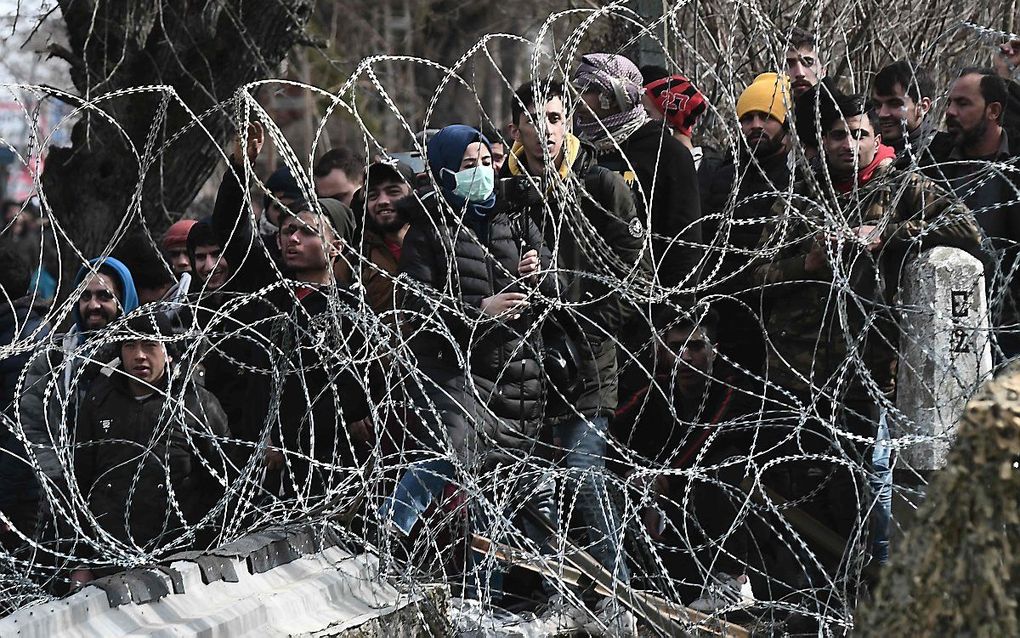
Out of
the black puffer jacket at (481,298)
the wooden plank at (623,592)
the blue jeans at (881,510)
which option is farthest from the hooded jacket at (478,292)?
the blue jeans at (881,510)

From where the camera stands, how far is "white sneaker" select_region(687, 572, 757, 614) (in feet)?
15.0

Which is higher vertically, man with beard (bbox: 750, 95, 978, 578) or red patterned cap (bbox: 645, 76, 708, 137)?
red patterned cap (bbox: 645, 76, 708, 137)

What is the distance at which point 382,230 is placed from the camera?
19.1 feet

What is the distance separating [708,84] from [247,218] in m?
2.98

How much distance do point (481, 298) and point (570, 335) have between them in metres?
0.37

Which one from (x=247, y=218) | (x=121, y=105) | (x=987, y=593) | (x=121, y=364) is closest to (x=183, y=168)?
(x=121, y=105)

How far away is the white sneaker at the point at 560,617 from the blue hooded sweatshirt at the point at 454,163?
120 cm

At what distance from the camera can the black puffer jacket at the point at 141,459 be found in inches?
217

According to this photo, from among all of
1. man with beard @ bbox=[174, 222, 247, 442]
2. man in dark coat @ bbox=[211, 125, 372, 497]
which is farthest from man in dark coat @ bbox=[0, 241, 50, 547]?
man in dark coat @ bbox=[211, 125, 372, 497]

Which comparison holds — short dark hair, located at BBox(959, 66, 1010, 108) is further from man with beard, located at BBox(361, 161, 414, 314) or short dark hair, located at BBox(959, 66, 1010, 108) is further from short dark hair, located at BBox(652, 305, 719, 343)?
man with beard, located at BBox(361, 161, 414, 314)

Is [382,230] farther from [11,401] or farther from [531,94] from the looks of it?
[11,401]

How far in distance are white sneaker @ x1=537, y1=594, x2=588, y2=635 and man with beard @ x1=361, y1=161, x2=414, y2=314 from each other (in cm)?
124

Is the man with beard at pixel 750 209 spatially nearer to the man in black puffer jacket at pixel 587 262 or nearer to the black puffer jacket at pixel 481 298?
the man in black puffer jacket at pixel 587 262

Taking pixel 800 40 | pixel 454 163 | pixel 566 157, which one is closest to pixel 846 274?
pixel 566 157
